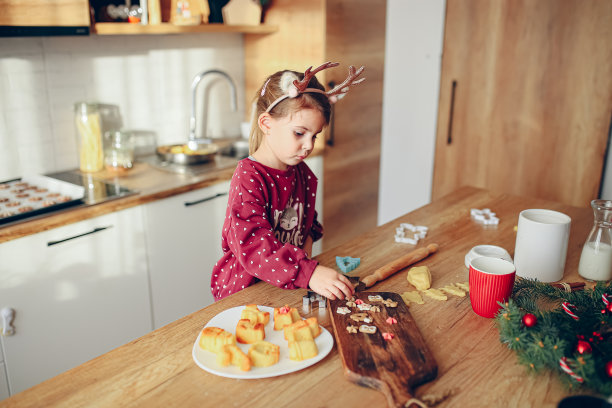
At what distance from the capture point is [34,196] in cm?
212

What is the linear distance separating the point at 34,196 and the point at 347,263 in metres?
1.36

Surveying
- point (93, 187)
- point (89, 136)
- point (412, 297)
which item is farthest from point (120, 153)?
point (412, 297)

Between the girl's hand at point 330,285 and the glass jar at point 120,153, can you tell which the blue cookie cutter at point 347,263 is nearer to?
the girl's hand at point 330,285

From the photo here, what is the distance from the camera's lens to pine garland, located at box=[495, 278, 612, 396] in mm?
950

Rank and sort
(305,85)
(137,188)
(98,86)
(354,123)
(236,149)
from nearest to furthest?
(305,85) → (137,188) → (98,86) → (236,149) → (354,123)

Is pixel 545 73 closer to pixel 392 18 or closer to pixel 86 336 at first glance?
pixel 392 18

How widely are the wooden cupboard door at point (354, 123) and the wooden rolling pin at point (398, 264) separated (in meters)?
1.59

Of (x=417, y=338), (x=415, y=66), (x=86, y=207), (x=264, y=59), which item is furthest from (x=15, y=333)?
(x=415, y=66)

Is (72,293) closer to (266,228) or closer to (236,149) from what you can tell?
(266,228)

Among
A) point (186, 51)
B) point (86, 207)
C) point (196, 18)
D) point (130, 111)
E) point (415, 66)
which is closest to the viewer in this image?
point (86, 207)

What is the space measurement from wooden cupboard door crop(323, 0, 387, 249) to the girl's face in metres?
1.59

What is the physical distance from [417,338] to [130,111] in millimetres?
2099

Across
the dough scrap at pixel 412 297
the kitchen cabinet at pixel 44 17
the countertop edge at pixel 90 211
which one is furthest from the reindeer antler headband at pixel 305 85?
the kitchen cabinet at pixel 44 17

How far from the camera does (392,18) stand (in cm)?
338
